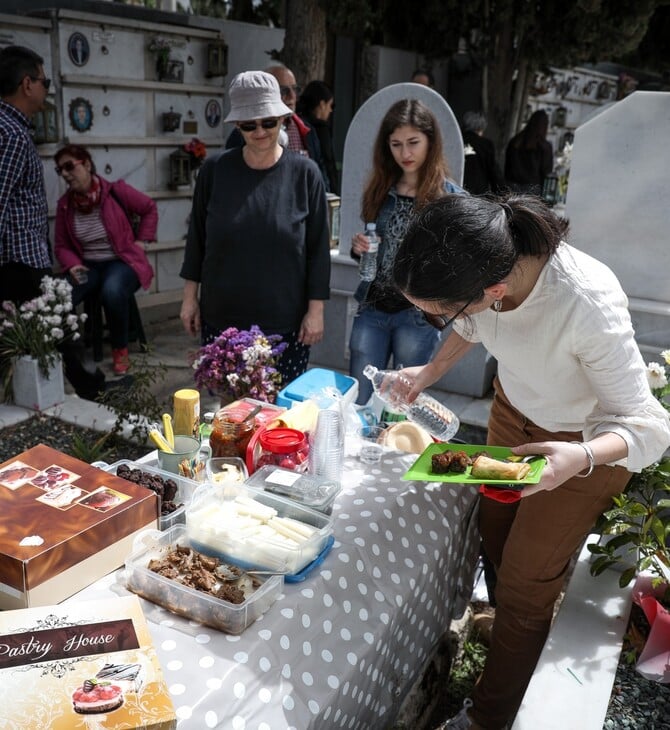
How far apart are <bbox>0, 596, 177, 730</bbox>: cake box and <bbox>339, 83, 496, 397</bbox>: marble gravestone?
3.48 metres

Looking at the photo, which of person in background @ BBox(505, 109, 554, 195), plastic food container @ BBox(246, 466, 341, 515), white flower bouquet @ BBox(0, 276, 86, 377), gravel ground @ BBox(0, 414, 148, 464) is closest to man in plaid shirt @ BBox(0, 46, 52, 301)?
white flower bouquet @ BBox(0, 276, 86, 377)

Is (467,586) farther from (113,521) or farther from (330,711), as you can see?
(113,521)

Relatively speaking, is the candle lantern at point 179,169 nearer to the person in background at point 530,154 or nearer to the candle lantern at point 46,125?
the candle lantern at point 46,125

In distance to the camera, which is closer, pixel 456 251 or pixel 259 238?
pixel 456 251

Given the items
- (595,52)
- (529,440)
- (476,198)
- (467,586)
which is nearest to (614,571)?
A: (467,586)

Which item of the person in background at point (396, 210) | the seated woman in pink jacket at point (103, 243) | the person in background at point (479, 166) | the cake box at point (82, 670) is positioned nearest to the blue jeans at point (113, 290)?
the seated woman in pink jacket at point (103, 243)

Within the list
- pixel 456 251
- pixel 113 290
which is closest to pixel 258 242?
pixel 456 251

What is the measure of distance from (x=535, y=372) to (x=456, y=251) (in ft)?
1.68

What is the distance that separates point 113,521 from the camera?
163cm

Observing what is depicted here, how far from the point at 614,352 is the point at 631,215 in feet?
7.77

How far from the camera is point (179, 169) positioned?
637cm

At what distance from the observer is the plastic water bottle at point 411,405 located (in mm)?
2387

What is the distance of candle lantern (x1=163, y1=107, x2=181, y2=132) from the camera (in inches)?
244

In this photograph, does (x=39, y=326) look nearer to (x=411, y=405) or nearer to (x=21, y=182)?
(x=21, y=182)
